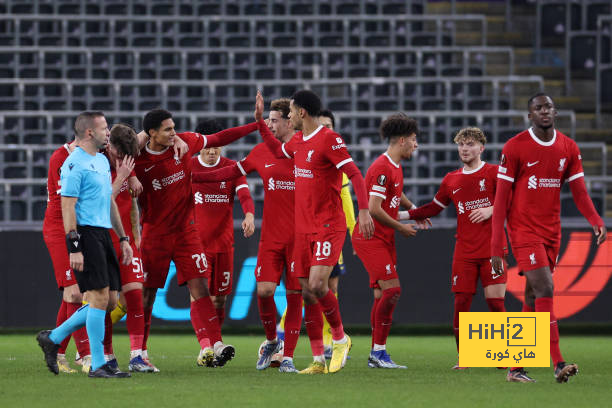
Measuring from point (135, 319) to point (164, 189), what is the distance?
1.15m

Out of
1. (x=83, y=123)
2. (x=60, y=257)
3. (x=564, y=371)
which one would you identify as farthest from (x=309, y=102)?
(x=564, y=371)

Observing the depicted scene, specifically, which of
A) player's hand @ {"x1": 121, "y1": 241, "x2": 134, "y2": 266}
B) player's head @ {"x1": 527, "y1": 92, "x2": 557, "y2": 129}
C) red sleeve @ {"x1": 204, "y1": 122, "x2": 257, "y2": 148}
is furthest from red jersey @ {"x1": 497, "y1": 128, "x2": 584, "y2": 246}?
player's hand @ {"x1": 121, "y1": 241, "x2": 134, "y2": 266}

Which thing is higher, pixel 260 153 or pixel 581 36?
pixel 581 36

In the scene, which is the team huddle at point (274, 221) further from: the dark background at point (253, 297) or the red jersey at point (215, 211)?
the dark background at point (253, 297)

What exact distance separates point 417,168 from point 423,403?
36.4 feet

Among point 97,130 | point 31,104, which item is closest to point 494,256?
point 97,130

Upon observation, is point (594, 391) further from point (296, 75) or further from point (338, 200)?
point (296, 75)

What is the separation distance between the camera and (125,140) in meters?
7.83

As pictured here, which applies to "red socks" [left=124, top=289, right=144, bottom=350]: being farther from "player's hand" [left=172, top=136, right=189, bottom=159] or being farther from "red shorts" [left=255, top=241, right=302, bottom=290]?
"player's hand" [left=172, top=136, right=189, bottom=159]

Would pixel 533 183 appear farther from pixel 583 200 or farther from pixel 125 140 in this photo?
pixel 125 140

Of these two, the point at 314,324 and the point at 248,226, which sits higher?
the point at 248,226

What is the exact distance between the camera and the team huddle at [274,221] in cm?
717

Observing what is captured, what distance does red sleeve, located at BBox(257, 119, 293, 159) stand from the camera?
838 cm

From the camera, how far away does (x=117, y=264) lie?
24.0 feet
